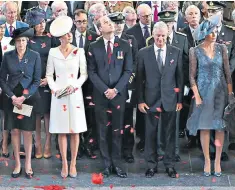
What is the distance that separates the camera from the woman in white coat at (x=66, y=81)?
980cm

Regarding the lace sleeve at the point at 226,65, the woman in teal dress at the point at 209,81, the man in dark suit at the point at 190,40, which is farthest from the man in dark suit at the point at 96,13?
the lace sleeve at the point at 226,65

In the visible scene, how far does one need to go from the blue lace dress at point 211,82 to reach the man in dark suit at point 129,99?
82 cm

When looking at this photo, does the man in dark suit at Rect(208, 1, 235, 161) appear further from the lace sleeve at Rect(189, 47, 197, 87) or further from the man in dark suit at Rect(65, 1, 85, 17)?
the man in dark suit at Rect(65, 1, 85, 17)

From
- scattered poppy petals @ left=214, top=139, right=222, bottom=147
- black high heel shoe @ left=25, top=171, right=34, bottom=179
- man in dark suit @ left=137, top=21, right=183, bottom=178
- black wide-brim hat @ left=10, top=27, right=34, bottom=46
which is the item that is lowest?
black high heel shoe @ left=25, top=171, right=34, bottom=179

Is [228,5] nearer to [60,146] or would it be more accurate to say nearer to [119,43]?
[119,43]

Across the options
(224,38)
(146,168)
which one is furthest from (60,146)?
(224,38)

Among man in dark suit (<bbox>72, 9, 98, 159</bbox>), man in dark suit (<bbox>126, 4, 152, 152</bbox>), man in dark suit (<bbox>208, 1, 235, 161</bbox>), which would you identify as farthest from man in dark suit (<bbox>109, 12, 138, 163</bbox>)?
man in dark suit (<bbox>208, 1, 235, 161</bbox>)

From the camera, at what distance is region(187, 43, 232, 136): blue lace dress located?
9.81 m

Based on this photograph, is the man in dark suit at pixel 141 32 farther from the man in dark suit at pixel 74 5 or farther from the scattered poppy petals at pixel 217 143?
the man in dark suit at pixel 74 5

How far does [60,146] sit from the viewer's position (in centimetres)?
1004

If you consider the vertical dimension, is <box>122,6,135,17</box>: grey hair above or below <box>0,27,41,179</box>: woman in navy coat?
above

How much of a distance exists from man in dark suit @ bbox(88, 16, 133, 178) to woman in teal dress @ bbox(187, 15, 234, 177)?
878 millimetres

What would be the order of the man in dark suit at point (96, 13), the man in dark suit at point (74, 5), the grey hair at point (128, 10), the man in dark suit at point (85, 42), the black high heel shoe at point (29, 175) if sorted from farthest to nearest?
the man in dark suit at point (74, 5), the grey hair at point (128, 10), the man in dark suit at point (96, 13), the man in dark suit at point (85, 42), the black high heel shoe at point (29, 175)

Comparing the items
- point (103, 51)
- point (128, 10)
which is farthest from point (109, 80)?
point (128, 10)
